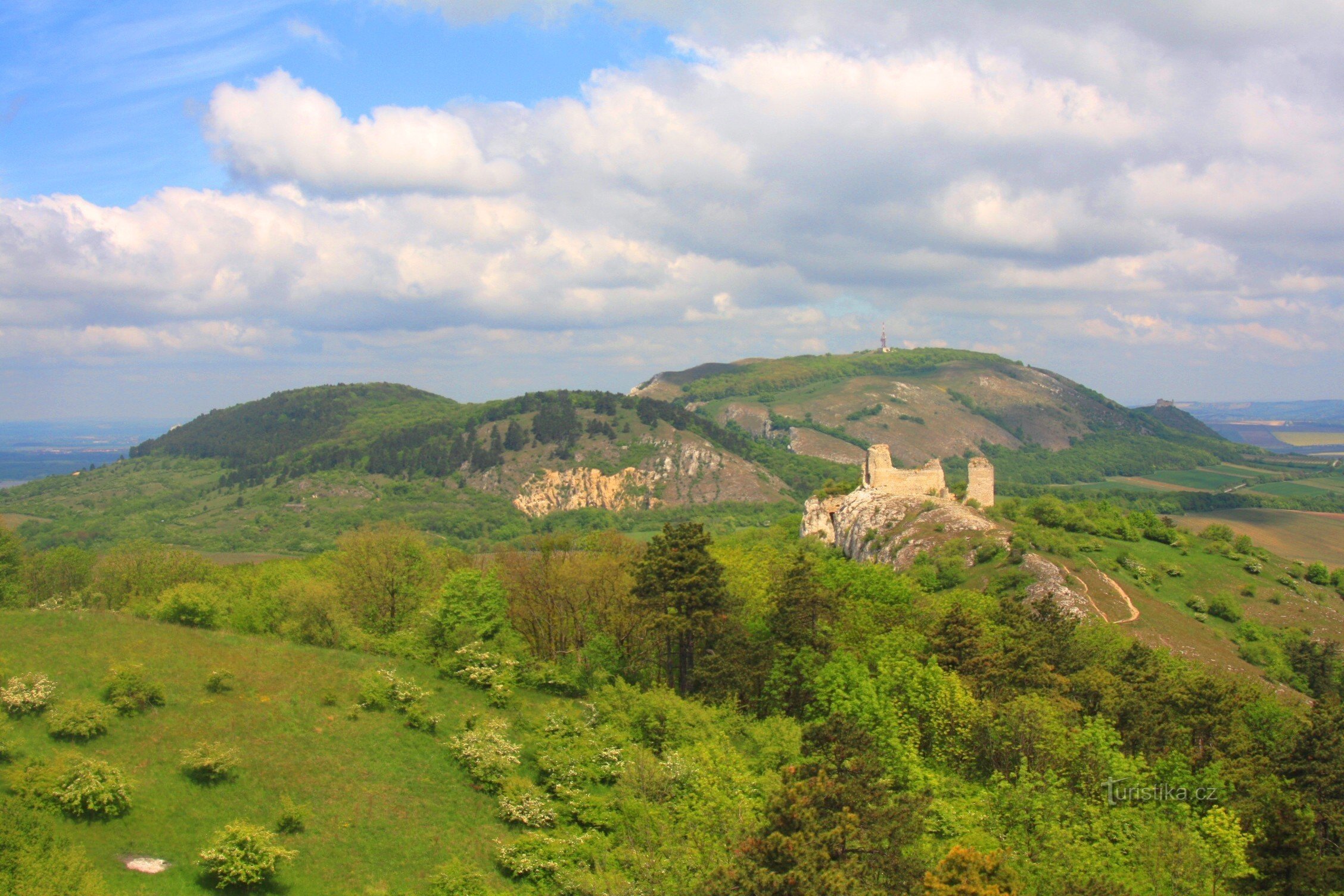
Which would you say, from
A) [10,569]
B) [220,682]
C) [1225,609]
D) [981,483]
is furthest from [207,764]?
[981,483]

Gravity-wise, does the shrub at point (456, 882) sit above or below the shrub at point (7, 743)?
below

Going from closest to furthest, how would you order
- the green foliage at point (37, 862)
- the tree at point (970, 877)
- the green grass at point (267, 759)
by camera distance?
1. the tree at point (970, 877)
2. the green foliage at point (37, 862)
3. the green grass at point (267, 759)

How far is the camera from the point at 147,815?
99.2ft

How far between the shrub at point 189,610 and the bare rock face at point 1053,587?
48.8m

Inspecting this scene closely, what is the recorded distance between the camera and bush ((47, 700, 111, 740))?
32219 millimetres

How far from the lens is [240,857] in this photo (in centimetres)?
2853

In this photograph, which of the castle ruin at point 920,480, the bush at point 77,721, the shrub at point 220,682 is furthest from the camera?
the castle ruin at point 920,480

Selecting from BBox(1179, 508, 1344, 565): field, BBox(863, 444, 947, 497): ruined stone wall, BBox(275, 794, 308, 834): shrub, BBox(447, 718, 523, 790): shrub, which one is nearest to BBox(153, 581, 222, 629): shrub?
BBox(447, 718, 523, 790): shrub

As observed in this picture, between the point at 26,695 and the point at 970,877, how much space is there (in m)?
32.7

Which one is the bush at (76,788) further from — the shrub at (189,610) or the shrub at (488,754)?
the shrub at (189,610)

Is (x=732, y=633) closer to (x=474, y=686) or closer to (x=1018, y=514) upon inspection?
(x=474, y=686)

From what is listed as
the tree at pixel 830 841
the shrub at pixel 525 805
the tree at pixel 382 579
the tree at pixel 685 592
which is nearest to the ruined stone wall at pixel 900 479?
the tree at pixel 685 592

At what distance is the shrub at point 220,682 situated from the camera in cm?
3888

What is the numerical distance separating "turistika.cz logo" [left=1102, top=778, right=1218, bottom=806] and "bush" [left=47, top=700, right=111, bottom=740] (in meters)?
36.6
